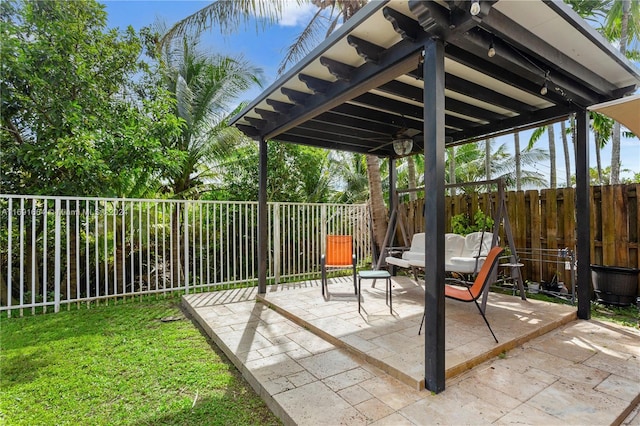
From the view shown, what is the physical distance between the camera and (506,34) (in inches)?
99.3

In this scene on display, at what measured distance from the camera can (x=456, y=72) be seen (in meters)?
3.42

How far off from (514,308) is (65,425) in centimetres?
503

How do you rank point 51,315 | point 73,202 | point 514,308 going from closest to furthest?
point 514,308, point 51,315, point 73,202

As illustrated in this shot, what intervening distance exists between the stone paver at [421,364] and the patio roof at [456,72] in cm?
266

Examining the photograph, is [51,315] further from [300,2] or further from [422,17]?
[300,2]

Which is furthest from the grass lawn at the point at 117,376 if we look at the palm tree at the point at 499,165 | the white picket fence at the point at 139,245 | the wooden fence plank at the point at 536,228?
the palm tree at the point at 499,165

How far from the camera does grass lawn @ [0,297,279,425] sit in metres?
2.38

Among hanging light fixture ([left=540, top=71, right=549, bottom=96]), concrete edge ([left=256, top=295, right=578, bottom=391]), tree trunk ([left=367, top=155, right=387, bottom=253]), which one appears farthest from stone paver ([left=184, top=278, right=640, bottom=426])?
tree trunk ([left=367, top=155, right=387, bottom=253])

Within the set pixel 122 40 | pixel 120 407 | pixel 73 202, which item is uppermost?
pixel 122 40

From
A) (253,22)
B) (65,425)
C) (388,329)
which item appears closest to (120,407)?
(65,425)

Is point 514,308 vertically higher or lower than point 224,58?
lower

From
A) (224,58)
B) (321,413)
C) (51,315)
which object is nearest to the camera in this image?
(321,413)

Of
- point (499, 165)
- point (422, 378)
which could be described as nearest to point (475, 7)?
point (422, 378)

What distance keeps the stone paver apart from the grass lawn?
9.0 inches
